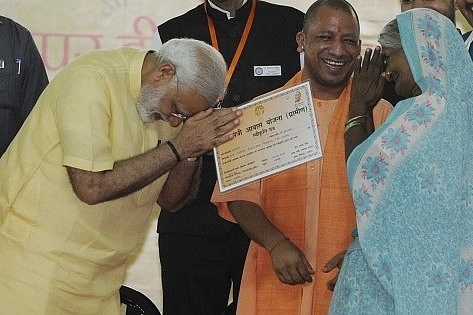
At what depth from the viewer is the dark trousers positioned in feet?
13.1

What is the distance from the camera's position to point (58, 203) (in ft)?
10.4

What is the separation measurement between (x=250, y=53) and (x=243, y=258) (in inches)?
32.7

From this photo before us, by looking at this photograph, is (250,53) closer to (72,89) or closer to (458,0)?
(458,0)

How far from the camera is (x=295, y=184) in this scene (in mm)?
3551

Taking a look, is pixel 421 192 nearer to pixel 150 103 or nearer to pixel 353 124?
pixel 353 124

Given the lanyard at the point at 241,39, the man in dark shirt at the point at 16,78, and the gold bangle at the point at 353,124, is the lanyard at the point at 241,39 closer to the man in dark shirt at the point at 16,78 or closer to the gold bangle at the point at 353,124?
the man in dark shirt at the point at 16,78

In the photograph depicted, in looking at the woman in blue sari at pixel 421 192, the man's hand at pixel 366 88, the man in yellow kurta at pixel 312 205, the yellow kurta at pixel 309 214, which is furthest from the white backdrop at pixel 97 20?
the woman in blue sari at pixel 421 192

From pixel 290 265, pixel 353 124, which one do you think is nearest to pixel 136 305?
pixel 290 265

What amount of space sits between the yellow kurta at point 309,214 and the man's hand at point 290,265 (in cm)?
9

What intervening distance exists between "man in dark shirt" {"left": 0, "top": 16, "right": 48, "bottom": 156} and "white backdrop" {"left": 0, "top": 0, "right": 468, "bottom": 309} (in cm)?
46

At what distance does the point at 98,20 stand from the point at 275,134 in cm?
177

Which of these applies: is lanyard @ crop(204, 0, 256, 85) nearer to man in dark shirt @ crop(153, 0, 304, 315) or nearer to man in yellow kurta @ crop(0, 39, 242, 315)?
man in dark shirt @ crop(153, 0, 304, 315)

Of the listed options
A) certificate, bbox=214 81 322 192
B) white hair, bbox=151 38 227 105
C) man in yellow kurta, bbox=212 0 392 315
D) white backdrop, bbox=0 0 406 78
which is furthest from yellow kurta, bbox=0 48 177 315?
white backdrop, bbox=0 0 406 78

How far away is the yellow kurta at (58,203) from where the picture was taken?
3168 mm
